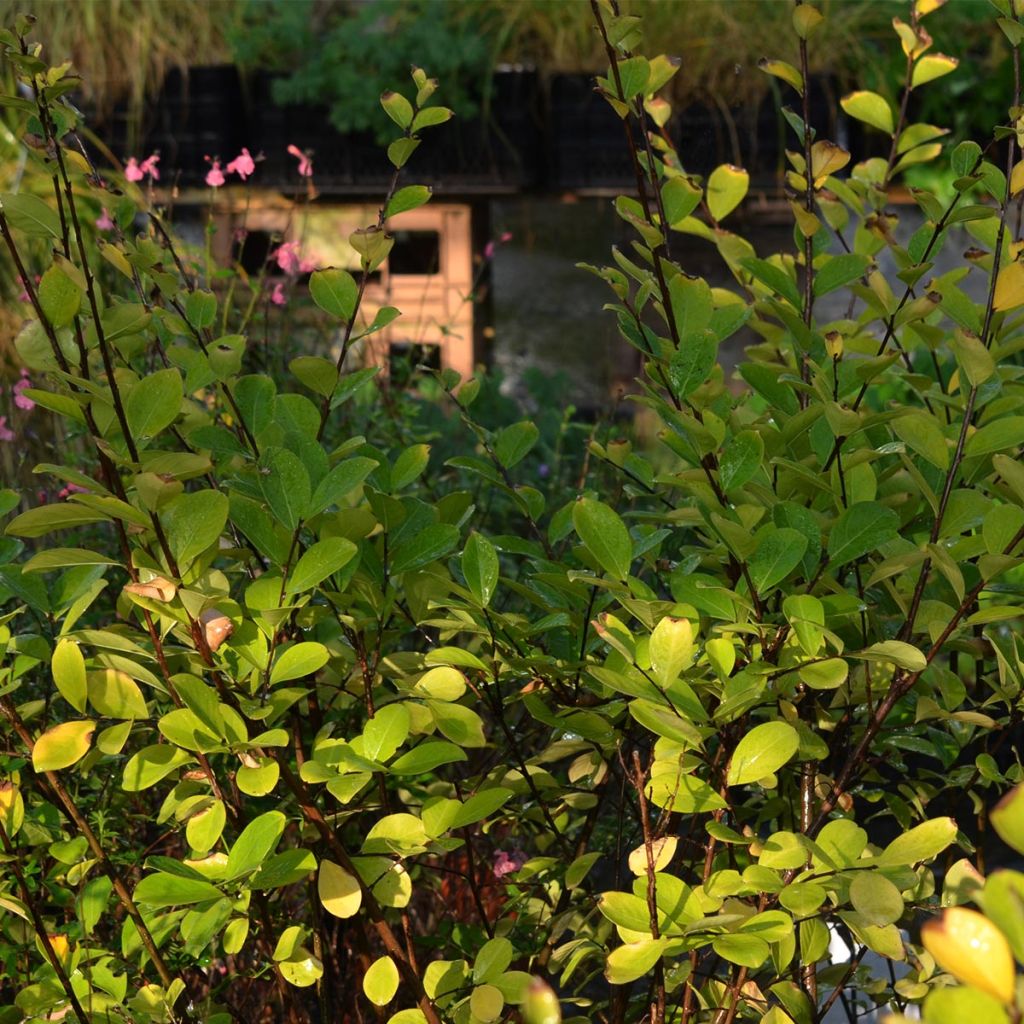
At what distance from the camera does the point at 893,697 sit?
0.88m

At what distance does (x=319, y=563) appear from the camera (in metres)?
0.85

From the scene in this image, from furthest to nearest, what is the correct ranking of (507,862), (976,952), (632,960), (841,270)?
(507,862) < (841,270) < (632,960) < (976,952)

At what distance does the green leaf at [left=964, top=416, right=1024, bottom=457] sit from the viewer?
2.94 ft

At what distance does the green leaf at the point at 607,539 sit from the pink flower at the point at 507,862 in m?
0.48

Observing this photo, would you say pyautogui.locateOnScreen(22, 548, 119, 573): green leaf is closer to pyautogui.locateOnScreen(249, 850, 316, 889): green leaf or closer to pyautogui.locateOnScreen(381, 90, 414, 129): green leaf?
pyautogui.locateOnScreen(249, 850, 316, 889): green leaf

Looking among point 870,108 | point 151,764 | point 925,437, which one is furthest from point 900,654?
point 870,108

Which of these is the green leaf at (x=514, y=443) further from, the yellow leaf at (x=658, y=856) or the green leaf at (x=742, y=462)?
the yellow leaf at (x=658, y=856)

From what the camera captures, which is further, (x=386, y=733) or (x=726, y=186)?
(x=726, y=186)

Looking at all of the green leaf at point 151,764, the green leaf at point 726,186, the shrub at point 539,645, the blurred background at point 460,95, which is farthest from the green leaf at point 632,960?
the blurred background at point 460,95

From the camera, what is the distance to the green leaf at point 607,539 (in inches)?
34.8

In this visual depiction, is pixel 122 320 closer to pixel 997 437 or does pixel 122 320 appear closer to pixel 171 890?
pixel 171 890

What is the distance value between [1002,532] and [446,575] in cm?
41

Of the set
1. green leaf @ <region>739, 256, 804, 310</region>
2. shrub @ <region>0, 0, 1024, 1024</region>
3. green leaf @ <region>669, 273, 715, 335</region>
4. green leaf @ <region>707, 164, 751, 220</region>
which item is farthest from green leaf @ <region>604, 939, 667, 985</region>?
green leaf @ <region>707, 164, 751, 220</region>

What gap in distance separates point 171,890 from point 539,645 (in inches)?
17.0
